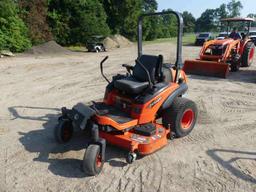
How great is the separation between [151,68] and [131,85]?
46cm

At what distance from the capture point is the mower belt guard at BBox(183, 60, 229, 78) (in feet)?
30.2

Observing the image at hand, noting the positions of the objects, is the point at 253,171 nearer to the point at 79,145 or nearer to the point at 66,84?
the point at 79,145

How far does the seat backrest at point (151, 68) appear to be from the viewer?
14.7ft

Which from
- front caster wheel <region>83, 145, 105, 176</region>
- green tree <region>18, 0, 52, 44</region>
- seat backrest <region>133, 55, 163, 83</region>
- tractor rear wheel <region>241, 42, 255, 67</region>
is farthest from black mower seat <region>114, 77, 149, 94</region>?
green tree <region>18, 0, 52, 44</region>

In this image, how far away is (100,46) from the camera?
1947 cm

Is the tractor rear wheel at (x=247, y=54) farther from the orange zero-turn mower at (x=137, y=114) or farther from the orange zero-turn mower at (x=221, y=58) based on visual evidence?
the orange zero-turn mower at (x=137, y=114)

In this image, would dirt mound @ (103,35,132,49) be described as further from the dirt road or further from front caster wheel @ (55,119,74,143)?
front caster wheel @ (55,119,74,143)

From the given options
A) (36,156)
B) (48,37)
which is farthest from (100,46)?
(36,156)

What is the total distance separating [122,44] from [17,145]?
816 inches

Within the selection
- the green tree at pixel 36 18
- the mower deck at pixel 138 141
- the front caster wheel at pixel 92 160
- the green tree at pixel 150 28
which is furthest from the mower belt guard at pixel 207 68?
the green tree at pixel 150 28

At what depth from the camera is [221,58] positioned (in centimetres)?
973

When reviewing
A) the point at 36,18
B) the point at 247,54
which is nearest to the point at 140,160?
the point at 247,54

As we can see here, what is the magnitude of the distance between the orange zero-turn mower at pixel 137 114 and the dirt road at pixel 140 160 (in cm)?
20

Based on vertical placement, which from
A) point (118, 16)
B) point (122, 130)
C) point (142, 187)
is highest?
point (118, 16)
